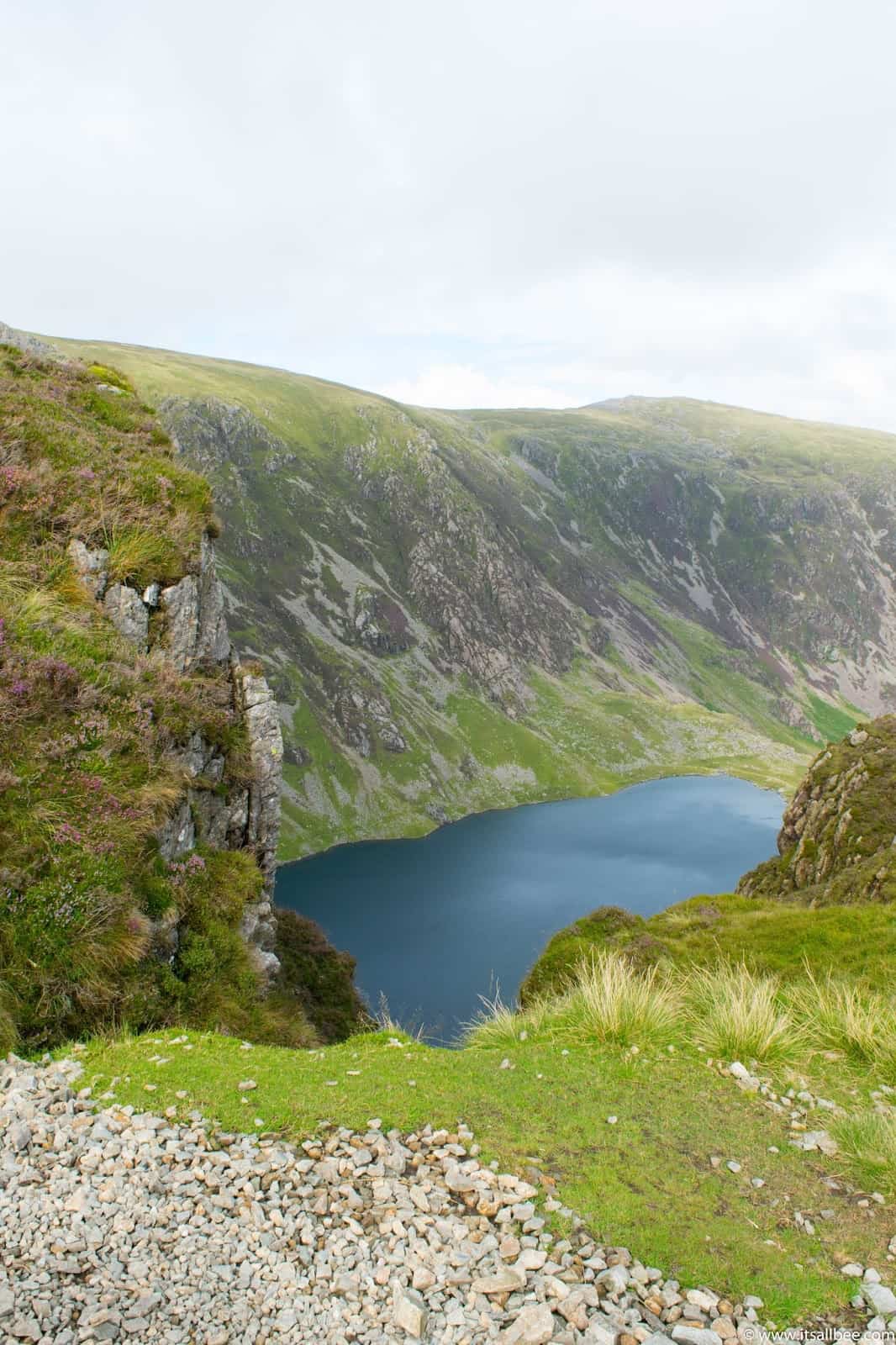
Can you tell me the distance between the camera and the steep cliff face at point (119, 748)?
1327 centimetres

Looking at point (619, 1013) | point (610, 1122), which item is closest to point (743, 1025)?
point (619, 1013)

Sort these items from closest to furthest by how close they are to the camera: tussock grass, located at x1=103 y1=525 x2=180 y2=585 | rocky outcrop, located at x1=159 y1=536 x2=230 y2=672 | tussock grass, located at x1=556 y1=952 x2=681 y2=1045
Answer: tussock grass, located at x1=556 y1=952 x2=681 y2=1045
tussock grass, located at x1=103 y1=525 x2=180 y2=585
rocky outcrop, located at x1=159 y1=536 x2=230 y2=672

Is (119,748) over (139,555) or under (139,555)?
under

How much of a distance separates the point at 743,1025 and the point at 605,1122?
12.1ft

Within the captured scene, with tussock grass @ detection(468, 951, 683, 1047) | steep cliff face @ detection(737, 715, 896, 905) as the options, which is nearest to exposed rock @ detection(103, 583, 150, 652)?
tussock grass @ detection(468, 951, 683, 1047)

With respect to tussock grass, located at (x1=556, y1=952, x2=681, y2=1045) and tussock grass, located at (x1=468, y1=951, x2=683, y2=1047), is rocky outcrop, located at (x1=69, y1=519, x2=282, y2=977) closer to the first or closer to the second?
tussock grass, located at (x1=468, y1=951, x2=683, y2=1047)

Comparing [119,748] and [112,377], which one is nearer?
[119,748]

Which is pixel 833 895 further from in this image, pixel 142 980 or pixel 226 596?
pixel 226 596

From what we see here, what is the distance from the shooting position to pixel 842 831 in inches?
1334

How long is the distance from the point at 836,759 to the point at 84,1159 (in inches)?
1639

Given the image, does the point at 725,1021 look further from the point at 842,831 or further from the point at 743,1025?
the point at 842,831

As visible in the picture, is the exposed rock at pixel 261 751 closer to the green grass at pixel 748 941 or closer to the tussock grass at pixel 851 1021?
the green grass at pixel 748 941

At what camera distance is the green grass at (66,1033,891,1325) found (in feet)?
25.0

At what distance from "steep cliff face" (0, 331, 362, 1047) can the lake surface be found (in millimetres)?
58392
